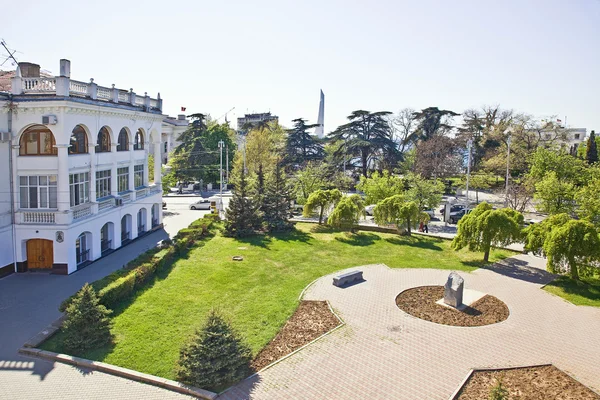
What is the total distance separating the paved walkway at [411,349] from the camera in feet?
41.1

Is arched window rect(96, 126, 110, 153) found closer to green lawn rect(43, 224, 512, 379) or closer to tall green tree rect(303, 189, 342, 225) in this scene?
green lawn rect(43, 224, 512, 379)

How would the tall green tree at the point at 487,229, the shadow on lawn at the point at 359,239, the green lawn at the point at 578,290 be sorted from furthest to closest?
the shadow on lawn at the point at 359,239
the tall green tree at the point at 487,229
the green lawn at the point at 578,290

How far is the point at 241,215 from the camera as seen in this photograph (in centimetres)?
3134

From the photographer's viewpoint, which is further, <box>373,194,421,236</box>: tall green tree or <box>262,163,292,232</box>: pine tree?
<box>262,163,292,232</box>: pine tree

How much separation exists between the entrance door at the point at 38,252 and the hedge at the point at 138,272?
14.4ft

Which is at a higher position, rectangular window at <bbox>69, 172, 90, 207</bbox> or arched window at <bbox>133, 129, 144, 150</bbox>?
arched window at <bbox>133, 129, 144, 150</bbox>

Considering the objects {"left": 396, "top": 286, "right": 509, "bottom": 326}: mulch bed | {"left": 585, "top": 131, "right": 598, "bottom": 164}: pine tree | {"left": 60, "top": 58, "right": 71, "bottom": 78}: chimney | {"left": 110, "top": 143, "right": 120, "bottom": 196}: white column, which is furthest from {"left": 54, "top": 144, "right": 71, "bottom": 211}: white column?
{"left": 585, "top": 131, "right": 598, "bottom": 164}: pine tree

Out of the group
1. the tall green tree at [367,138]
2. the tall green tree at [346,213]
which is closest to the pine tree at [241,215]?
the tall green tree at [346,213]

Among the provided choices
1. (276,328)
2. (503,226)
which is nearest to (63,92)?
(276,328)

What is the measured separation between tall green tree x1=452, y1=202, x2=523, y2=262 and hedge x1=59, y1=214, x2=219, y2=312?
1610 centimetres

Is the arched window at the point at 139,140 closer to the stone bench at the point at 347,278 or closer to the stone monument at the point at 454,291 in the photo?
the stone bench at the point at 347,278

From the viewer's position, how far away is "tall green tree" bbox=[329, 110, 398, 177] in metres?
56.9

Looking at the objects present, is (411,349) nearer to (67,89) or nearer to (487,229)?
(487,229)

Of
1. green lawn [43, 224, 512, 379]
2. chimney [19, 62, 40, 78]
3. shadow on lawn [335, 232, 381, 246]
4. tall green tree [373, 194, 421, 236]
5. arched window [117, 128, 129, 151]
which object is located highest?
chimney [19, 62, 40, 78]
